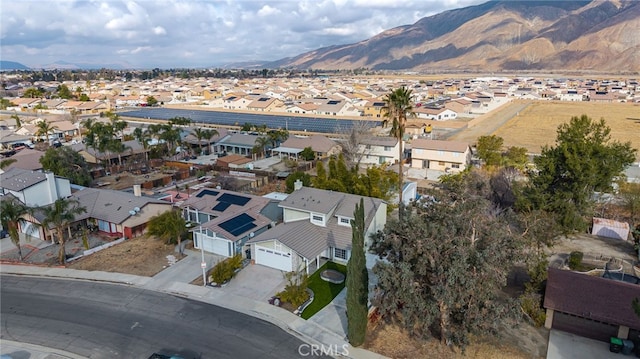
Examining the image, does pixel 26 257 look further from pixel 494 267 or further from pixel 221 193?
pixel 494 267

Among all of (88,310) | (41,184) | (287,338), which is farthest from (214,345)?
(41,184)

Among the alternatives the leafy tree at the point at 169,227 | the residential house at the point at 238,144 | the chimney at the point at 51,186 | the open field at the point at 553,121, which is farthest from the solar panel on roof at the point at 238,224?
the open field at the point at 553,121

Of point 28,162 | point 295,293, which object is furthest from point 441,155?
point 28,162

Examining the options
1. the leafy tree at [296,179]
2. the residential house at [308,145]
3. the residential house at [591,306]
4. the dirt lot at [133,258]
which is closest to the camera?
the residential house at [591,306]

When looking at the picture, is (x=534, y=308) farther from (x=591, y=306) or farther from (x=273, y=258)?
(x=273, y=258)

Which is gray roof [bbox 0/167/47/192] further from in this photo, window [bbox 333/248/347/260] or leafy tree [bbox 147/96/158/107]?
leafy tree [bbox 147/96/158/107]

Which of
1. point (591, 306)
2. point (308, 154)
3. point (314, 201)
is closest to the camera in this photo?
point (591, 306)

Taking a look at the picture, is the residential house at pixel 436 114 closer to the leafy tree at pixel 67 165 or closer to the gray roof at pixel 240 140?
the gray roof at pixel 240 140
